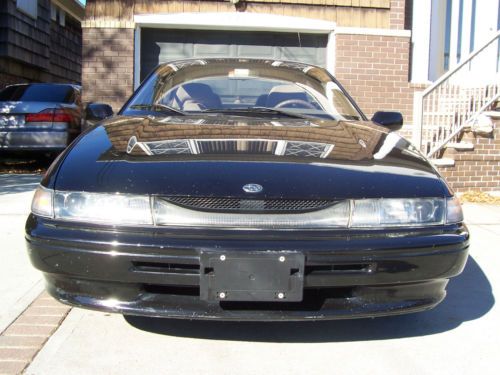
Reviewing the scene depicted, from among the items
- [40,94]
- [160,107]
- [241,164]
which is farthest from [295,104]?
[40,94]

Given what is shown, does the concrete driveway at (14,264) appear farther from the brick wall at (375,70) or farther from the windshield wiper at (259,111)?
the brick wall at (375,70)

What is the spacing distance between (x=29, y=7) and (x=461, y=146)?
40.5 feet

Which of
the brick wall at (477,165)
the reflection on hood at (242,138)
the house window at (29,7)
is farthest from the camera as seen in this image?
the house window at (29,7)

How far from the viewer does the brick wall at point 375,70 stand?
378 inches

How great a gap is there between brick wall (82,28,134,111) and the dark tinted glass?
477 millimetres

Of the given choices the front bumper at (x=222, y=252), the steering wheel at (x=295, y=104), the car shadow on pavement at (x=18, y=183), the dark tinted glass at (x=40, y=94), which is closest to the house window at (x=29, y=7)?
the dark tinted glass at (x=40, y=94)

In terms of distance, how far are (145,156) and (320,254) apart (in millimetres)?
960

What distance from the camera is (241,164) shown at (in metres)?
2.77

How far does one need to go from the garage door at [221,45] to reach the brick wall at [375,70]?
50cm

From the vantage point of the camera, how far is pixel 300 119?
12.4ft

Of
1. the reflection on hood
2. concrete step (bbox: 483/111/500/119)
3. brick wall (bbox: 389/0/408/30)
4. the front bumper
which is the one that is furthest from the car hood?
brick wall (bbox: 389/0/408/30)

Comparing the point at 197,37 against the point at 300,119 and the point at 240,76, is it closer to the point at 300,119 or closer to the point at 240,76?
the point at 240,76

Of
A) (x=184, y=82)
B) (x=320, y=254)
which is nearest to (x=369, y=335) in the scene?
(x=320, y=254)

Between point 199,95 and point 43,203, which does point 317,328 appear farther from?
point 199,95
